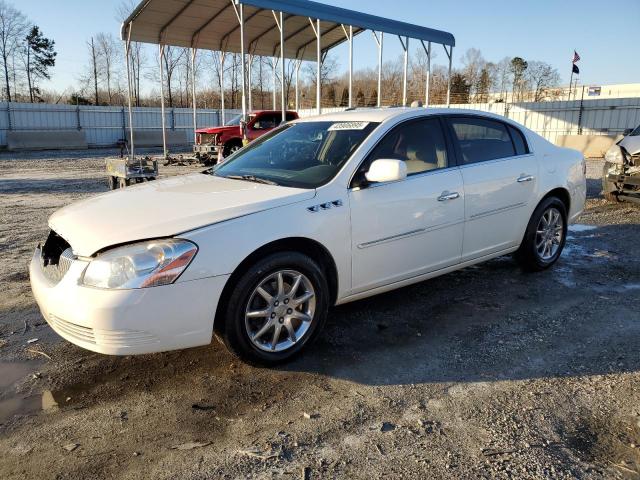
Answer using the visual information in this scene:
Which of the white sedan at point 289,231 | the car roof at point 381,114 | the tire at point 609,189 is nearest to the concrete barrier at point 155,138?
the tire at point 609,189

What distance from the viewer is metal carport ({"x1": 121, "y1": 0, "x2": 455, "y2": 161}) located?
42.4 feet

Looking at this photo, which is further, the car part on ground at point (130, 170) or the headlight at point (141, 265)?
the car part on ground at point (130, 170)

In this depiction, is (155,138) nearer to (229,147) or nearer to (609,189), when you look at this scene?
(229,147)

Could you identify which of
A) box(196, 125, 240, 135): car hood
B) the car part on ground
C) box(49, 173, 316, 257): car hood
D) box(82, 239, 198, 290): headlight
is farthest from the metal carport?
box(82, 239, 198, 290): headlight

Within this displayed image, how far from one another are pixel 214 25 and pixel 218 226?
592 inches

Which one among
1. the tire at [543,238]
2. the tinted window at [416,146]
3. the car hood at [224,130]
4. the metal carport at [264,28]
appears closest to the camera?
the tinted window at [416,146]

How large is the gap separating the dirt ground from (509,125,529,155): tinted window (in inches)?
54.8

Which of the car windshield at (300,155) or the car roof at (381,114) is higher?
the car roof at (381,114)

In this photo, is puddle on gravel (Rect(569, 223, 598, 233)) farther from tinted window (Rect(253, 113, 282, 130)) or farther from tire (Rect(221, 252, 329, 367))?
tinted window (Rect(253, 113, 282, 130))

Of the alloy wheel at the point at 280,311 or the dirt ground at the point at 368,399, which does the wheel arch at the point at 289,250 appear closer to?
the alloy wheel at the point at 280,311

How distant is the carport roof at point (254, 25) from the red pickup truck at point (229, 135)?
2849 millimetres

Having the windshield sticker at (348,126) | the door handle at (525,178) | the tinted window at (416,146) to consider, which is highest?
the windshield sticker at (348,126)

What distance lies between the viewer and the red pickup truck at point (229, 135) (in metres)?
16.8

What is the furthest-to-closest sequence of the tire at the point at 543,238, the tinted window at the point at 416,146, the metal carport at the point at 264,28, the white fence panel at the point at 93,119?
the white fence panel at the point at 93,119, the metal carport at the point at 264,28, the tire at the point at 543,238, the tinted window at the point at 416,146
